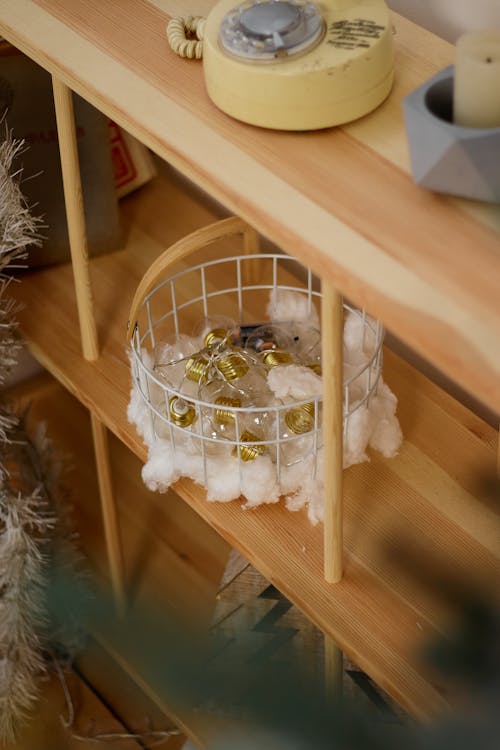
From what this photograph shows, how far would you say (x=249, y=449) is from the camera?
1036 millimetres

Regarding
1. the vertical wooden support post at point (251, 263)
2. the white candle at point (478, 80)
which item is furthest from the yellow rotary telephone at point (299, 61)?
the vertical wooden support post at point (251, 263)

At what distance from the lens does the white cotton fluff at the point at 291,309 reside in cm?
120

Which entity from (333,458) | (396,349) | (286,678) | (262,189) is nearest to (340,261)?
(262,189)

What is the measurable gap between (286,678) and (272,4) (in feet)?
1.96

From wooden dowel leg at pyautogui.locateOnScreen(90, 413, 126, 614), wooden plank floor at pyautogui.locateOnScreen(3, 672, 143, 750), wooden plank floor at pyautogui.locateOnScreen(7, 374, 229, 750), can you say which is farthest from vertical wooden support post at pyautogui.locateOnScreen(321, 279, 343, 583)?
wooden plank floor at pyautogui.locateOnScreen(3, 672, 143, 750)

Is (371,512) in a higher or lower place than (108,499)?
higher

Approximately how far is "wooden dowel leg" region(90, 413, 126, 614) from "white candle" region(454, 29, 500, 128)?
68cm

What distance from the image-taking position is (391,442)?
108 cm

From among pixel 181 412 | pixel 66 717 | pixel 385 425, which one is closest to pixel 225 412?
pixel 181 412

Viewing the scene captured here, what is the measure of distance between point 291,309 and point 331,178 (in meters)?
0.47

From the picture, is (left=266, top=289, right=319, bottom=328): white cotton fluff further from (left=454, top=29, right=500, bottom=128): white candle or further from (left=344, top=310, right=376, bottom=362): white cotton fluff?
(left=454, top=29, right=500, bottom=128): white candle

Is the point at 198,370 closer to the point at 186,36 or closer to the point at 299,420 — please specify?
the point at 299,420

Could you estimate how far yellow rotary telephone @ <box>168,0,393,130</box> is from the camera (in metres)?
0.75


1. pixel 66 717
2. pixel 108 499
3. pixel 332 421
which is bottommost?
pixel 66 717
